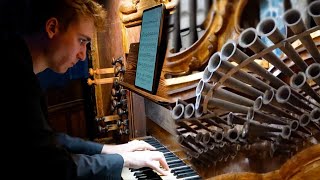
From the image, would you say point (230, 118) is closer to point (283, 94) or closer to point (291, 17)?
point (283, 94)

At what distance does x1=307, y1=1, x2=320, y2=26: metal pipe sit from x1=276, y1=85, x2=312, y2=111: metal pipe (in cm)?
14

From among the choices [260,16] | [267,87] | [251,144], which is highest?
[260,16]

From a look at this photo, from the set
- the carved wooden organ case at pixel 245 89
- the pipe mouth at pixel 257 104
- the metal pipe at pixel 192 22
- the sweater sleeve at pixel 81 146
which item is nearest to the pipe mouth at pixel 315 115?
the carved wooden organ case at pixel 245 89

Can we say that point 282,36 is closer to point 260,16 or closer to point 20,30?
point 260,16

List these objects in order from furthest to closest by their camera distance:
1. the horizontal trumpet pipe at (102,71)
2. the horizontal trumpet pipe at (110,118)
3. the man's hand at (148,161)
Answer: the horizontal trumpet pipe at (110,118)
the horizontal trumpet pipe at (102,71)
the man's hand at (148,161)

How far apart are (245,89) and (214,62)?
9cm

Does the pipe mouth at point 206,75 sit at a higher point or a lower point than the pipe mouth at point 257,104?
higher

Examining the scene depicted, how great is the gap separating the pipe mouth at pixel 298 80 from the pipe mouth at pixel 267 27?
10 centimetres

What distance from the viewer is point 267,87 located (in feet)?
2.22

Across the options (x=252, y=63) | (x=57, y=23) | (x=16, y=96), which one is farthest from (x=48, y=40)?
(x=252, y=63)

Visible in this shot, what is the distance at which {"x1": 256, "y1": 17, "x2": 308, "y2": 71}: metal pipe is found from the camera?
0.60 metres

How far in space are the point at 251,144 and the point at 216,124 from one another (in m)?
0.10

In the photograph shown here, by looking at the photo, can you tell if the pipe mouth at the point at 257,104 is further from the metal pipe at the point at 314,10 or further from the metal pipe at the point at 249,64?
the metal pipe at the point at 314,10

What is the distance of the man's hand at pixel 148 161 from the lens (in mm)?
1429
